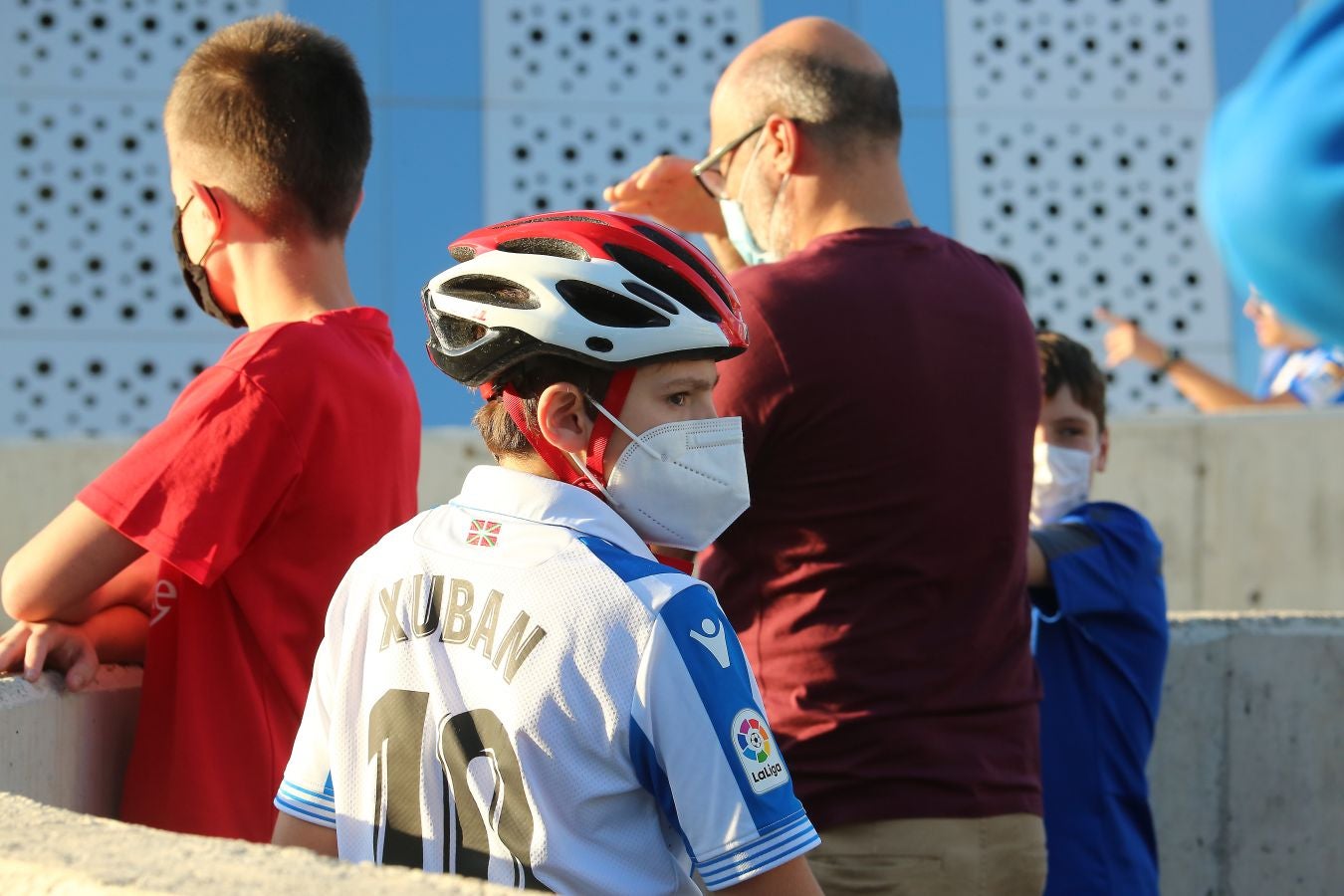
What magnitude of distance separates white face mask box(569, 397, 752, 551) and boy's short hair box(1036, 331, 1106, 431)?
1.95 m

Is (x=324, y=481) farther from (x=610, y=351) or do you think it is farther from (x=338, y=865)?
(x=338, y=865)

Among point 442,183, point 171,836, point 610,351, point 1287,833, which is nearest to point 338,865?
point 171,836

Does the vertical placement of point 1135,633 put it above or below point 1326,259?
below

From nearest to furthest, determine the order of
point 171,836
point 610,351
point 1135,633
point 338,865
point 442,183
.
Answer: point 338,865 < point 171,836 < point 610,351 < point 1135,633 < point 442,183

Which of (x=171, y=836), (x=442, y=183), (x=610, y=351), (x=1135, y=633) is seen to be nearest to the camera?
(x=171, y=836)

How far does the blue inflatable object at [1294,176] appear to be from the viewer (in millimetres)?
1041

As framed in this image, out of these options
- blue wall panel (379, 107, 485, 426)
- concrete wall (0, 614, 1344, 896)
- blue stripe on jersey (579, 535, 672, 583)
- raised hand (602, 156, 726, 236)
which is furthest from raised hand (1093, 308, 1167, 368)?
blue stripe on jersey (579, 535, 672, 583)

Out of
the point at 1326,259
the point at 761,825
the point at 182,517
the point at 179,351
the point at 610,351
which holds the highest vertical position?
the point at 1326,259

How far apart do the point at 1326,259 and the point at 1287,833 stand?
4.48 metres

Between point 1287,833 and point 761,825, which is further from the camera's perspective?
point 1287,833

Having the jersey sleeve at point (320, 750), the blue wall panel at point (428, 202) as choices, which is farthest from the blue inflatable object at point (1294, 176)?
the blue wall panel at point (428, 202)

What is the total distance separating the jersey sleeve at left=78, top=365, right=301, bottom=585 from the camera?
260cm

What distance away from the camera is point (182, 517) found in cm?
260

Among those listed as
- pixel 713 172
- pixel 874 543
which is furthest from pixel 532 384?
pixel 713 172
